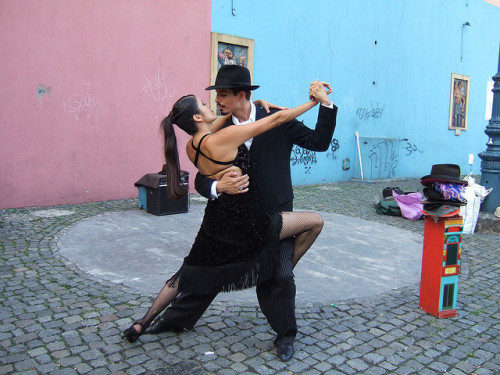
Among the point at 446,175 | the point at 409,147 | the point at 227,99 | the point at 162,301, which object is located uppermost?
the point at 227,99

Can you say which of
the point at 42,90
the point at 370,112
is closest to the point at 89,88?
the point at 42,90

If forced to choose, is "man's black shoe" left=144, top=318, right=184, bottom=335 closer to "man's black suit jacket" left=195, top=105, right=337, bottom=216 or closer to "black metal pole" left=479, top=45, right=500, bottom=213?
"man's black suit jacket" left=195, top=105, right=337, bottom=216

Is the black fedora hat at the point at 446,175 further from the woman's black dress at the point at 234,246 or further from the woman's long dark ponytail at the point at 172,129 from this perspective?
the woman's long dark ponytail at the point at 172,129

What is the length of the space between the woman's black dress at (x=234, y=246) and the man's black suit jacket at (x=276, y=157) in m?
0.10

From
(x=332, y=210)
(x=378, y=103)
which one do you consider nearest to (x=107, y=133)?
(x=332, y=210)

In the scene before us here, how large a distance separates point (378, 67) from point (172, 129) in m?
11.3

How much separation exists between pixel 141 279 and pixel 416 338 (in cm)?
243

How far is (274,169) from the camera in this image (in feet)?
9.86

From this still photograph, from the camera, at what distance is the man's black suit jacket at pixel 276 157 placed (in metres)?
2.96

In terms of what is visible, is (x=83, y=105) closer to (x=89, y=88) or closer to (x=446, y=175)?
(x=89, y=88)

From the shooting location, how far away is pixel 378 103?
43.0ft

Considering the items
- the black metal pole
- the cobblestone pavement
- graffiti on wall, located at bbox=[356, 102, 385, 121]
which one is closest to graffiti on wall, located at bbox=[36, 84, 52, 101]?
the cobblestone pavement

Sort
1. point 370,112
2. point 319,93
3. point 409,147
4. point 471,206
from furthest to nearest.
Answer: point 409,147
point 370,112
point 471,206
point 319,93

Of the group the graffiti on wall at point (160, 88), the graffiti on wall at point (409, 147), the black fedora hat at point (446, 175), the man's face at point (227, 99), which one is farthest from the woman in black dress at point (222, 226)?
the graffiti on wall at point (409, 147)
